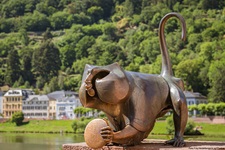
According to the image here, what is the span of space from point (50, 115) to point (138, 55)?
129ft

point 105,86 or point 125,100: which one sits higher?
point 105,86

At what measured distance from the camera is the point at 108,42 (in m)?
148

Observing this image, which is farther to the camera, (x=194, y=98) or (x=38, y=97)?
→ (x=38, y=97)

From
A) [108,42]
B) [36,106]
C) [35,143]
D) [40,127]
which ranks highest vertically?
[35,143]

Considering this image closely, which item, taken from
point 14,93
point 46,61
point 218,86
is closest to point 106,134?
point 218,86

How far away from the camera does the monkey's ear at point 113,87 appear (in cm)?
1077

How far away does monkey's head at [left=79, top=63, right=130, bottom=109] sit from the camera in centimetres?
1078

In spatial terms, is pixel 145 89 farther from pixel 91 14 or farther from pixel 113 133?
pixel 91 14

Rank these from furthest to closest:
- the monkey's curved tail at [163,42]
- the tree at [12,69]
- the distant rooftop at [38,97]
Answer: the tree at [12,69] → the distant rooftop at [38,97] → the monkey's curved tail at [163,42]

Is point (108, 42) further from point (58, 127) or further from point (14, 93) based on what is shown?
point (58, 127)

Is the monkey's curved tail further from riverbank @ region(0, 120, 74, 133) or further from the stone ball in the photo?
riverbank @ region(0, 120, 74, 133)

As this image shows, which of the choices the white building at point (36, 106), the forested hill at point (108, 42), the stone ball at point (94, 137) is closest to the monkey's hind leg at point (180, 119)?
the stone ball at point (94, 137)

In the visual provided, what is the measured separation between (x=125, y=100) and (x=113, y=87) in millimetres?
451

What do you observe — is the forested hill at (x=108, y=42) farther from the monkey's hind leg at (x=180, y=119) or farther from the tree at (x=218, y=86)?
the monkey's hind leg at (x=180, y=119)
